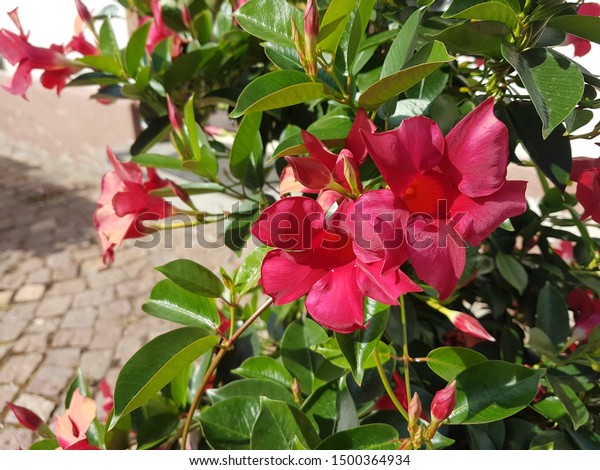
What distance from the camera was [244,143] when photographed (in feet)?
2.43

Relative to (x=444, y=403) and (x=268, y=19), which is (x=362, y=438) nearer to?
(x=444, y=403)

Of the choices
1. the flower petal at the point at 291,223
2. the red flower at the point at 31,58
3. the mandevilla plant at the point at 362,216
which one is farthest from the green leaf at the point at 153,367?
the red flower at the point at 31,58

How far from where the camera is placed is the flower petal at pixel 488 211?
0.42m

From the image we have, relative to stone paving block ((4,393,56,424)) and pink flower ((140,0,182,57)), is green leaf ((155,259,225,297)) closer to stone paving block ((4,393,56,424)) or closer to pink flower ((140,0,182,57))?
pink flower ((140,0,182,57))

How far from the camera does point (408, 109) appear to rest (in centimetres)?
61

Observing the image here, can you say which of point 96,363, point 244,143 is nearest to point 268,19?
point 244,143

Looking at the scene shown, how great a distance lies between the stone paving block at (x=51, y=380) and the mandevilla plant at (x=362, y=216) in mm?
1581

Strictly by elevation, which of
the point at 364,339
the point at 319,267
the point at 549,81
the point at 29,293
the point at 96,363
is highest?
the point at 549,81

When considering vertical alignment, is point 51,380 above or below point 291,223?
below

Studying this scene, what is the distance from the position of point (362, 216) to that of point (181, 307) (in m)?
0.42

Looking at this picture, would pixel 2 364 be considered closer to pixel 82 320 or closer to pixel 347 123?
pixel 82 320

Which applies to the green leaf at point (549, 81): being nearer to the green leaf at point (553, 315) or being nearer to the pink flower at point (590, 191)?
the pink flower at point (590, 191)

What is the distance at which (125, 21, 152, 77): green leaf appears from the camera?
2.92ft

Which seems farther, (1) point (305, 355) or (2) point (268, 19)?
(1) point (305, 355)
